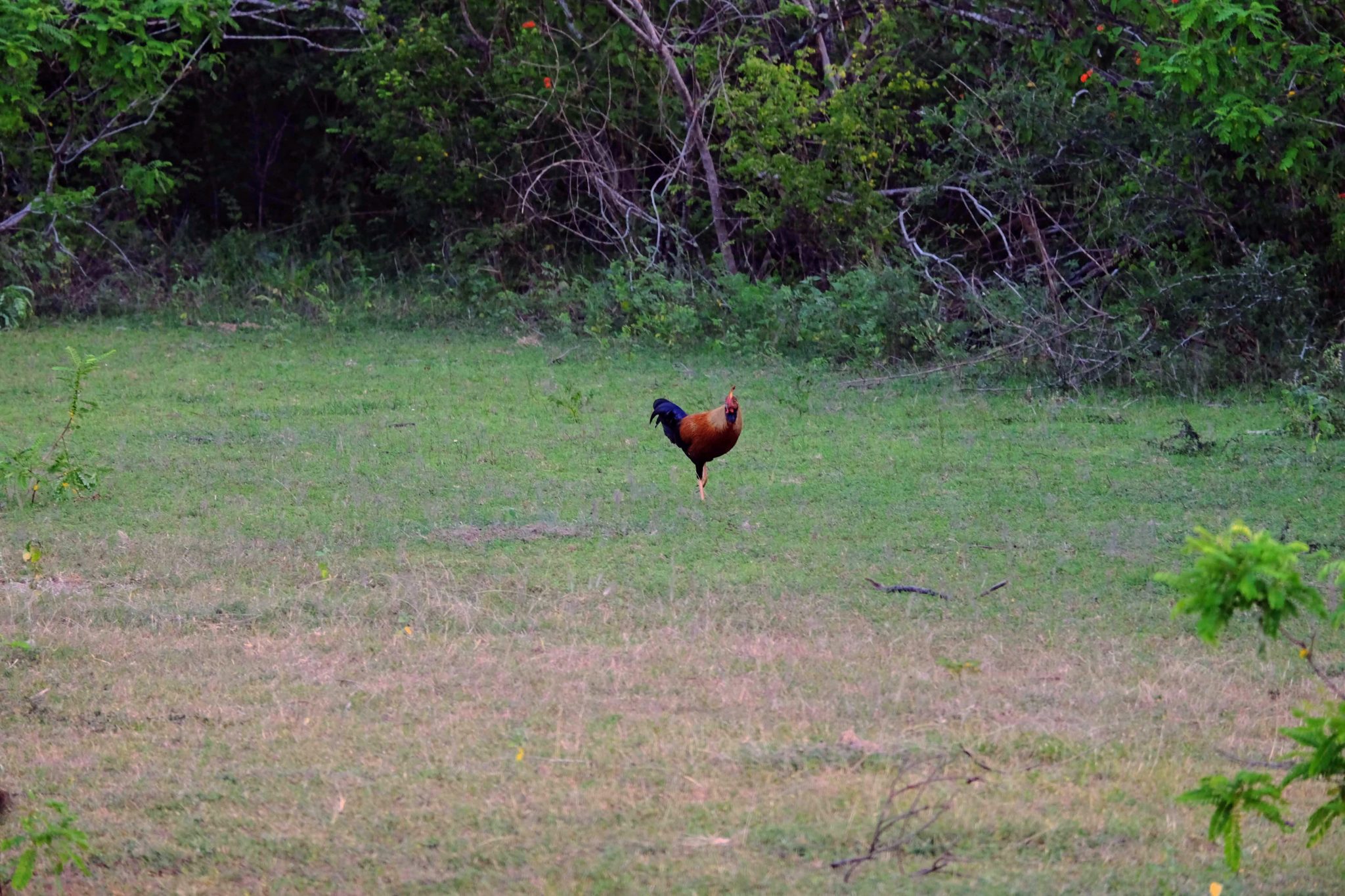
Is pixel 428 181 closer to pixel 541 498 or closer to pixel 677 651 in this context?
pixel 541 498

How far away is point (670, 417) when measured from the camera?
8.30m

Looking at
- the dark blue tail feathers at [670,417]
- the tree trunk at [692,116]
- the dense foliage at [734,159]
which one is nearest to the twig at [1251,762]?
the dark blue tail feathers at [670,417]

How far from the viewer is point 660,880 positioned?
375 centimetres

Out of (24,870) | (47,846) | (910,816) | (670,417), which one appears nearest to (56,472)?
(670,417)

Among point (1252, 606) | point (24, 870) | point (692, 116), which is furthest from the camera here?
point (692, 116)

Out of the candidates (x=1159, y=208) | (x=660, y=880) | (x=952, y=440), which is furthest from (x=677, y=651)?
(x=1159, y=208)

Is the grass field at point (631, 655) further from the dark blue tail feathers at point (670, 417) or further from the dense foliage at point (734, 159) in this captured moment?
the dense foliage at point (734, 159)

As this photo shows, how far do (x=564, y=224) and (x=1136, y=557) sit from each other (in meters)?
9.46

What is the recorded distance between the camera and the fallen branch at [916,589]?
6035 mm

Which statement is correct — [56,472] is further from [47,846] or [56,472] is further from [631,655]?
[47,846]

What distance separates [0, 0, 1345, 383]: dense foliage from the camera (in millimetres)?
10953

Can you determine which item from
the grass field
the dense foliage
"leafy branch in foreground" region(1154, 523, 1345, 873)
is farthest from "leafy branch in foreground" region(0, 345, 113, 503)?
the dense foliage

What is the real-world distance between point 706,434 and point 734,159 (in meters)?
7.14

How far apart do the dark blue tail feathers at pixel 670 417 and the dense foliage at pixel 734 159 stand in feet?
12.2
